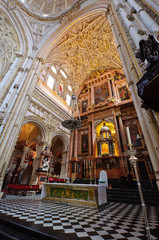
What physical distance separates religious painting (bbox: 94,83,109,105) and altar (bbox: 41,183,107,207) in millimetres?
11466

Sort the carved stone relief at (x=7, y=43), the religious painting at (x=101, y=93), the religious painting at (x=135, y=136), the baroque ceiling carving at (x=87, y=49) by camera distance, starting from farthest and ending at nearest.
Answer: the religious painting at (x=101, y=93), the baroque ceiling carving at (x=87, y=49), the religious painting at (x=135, y=136), the carved stone relief at (x=7, y=43)

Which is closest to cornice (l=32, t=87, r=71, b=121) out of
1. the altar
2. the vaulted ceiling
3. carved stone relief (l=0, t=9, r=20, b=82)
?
carved stone relief (l=0, t=9, r=20, b=82)

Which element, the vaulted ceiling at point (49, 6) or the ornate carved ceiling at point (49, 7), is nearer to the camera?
the ornate carved ceiling at point (49, 7)

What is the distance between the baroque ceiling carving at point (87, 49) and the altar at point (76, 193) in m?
9.88

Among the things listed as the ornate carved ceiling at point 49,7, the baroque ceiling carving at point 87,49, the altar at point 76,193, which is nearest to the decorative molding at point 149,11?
the altar at point 76,193

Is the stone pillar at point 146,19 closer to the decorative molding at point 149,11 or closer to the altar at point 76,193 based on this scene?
the decorative molding at point 149,11

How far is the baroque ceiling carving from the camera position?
11.9m

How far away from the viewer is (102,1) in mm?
8648

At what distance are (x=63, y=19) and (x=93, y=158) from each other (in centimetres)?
1465

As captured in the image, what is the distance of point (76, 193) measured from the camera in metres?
4.73

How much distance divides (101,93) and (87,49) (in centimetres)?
582

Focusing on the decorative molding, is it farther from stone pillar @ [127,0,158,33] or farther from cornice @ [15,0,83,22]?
cornice @ [15,0,83,22]

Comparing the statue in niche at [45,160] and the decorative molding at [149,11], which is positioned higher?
the decorative molding at [149,11]

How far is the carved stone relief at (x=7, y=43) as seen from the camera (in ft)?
28.8
